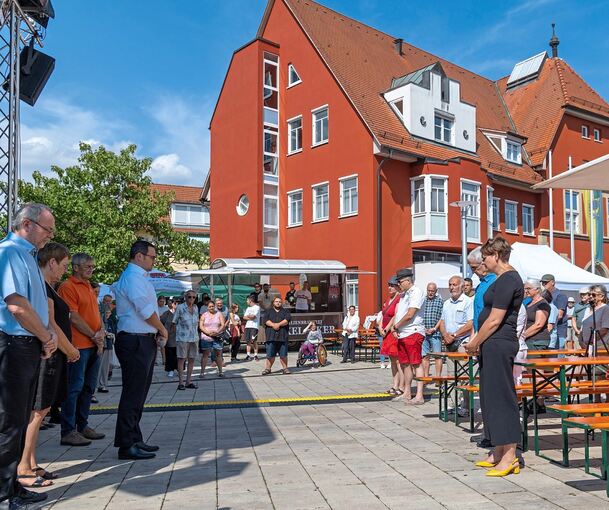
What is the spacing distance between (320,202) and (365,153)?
3621 millimetres

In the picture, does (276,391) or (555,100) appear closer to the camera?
(276,391)

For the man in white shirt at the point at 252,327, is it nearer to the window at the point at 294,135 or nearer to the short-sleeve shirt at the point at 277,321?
the short-sleeve shirt at the point at 277,321

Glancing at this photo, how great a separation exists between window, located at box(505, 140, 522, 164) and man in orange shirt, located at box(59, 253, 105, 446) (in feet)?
92.4

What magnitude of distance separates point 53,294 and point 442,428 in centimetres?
455

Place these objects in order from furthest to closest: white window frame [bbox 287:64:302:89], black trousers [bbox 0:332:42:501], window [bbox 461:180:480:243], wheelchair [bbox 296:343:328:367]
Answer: white window frame [bbox 287:64:302:89] → window [bbox 461:180:480:243] → wheelchair [bbox 296:343:328:367] → black trousers [bbox 0:332:42:501]

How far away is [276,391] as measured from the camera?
11.4m

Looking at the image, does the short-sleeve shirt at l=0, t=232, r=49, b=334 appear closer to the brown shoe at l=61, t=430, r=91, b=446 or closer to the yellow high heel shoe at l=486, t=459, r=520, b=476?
the brown shoe at l=61, t=430, r=91, b=446

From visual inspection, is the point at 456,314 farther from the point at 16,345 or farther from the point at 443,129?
the point at 443,129

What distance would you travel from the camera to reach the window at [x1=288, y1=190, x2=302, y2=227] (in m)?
29.2

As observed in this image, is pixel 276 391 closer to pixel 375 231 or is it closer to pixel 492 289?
pixel 492 289

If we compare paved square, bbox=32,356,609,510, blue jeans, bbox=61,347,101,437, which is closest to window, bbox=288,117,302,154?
paved square, bbox=32,356,609,510

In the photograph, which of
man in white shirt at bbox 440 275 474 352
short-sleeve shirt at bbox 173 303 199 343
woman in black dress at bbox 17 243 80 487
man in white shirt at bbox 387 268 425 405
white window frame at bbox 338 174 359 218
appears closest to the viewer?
woman in black dress at bbox 17 243 80 487

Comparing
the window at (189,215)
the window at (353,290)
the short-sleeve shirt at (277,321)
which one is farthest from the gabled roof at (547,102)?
the window at (189,215)

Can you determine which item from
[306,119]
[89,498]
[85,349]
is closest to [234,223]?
[306,119]
